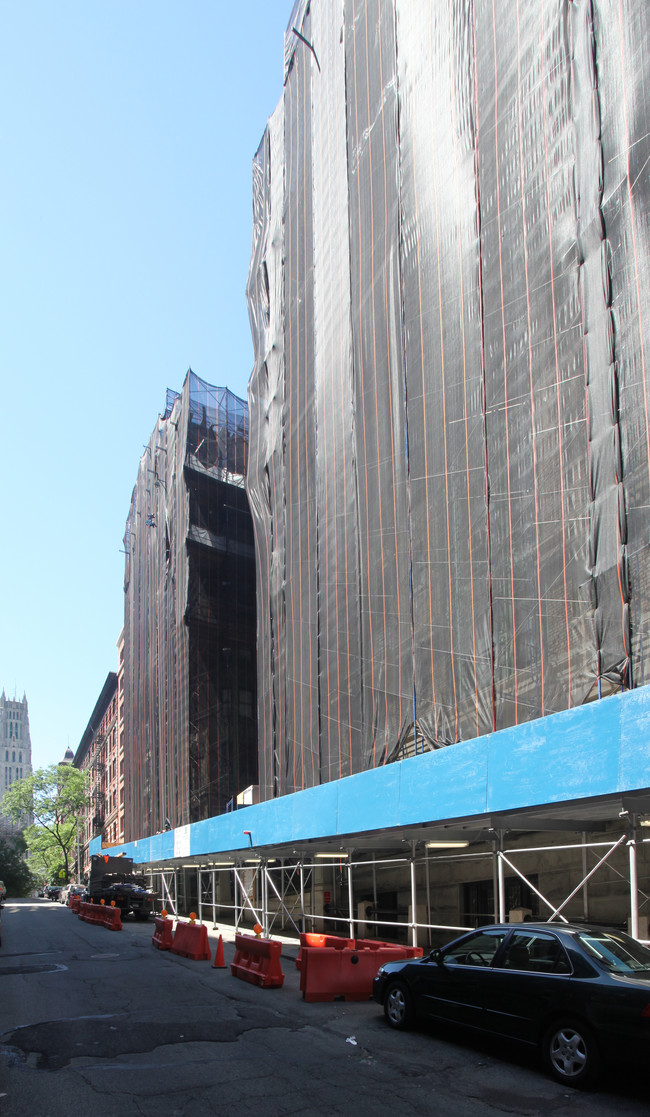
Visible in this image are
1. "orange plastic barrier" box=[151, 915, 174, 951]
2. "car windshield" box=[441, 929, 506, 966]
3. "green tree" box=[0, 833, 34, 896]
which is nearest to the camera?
"car windshield" box=[441, 929, 506, 966]

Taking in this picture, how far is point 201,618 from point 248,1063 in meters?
34.7

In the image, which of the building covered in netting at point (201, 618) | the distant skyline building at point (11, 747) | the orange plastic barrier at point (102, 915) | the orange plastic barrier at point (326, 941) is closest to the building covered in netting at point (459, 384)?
the orange plastic barrier at point (326, 941)

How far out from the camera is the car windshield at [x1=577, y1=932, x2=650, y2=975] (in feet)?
24.3

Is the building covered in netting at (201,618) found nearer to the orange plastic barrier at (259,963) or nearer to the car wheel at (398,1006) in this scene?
the orange plastic barrier at (259,963)

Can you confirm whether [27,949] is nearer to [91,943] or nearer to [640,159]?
[91,943]

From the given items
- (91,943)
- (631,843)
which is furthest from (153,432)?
(631,843)

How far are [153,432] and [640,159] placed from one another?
44018 millimetres

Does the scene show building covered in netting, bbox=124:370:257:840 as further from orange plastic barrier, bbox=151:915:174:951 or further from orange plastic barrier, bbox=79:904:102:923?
orange plastic barrier, bbox=151:915:174:951

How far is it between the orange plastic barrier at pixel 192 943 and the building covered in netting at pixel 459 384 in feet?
15.9

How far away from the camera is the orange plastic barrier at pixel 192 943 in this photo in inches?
709

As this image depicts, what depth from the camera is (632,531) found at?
11.7 metres

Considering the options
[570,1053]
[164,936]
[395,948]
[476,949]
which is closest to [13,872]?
[164,936]

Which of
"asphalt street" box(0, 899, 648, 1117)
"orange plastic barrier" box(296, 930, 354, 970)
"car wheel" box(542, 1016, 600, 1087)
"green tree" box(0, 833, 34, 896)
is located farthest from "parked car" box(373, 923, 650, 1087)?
"green tree" box(0, 833, 34, 896)

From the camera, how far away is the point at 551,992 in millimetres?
7492
